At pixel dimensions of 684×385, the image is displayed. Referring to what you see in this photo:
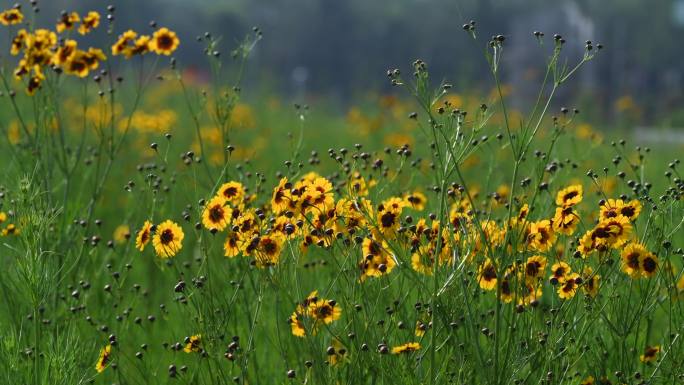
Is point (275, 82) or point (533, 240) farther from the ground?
point (533, 240)

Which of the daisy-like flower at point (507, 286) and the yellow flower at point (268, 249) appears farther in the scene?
the daisy-like flower at point (507, 286)

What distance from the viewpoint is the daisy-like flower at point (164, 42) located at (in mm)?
3656

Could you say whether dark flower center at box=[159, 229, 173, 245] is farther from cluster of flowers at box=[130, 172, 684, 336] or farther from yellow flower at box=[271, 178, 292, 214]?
yellow flower at box=[271, 178, 292, 214]

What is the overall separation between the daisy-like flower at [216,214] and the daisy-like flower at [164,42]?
1038 mm

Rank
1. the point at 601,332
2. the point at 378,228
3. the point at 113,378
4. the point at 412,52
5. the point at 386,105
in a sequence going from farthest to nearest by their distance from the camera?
the point at 412,52
the point at 386,105
the point at 113,378
the point at 601,332
the point at 378,228

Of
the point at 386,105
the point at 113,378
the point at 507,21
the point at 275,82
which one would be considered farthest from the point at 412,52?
the point at 113,378

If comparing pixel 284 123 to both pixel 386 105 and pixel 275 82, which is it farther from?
pixel 386 105

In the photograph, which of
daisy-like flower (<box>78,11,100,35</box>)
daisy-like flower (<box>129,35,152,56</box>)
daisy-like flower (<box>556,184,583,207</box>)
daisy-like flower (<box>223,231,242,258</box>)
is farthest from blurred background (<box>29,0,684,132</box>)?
daisy-like flower (<box>223,231,242,258</box>)

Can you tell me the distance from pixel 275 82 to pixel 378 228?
8670 mm

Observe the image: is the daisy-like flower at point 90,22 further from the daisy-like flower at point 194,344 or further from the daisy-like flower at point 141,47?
the daisy-like flower at point 194,344

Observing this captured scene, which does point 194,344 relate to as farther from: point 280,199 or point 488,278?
point 488,278

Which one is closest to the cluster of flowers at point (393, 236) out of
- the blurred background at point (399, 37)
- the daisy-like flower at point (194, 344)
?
the daisy-like flower at point (194, 344)

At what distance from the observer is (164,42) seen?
3.70 meters

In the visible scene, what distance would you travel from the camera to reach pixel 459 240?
2.78m
